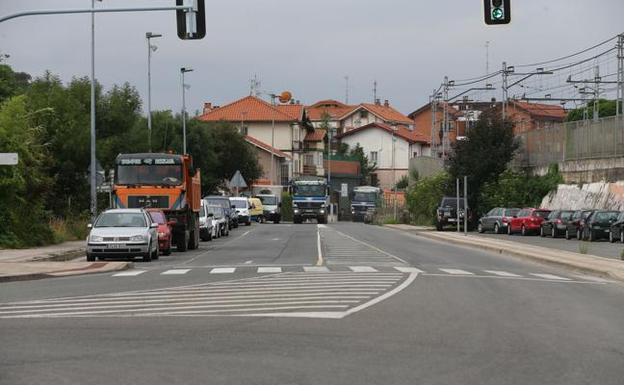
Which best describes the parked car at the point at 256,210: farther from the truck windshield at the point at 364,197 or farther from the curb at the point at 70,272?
the curb at the point at 70,272

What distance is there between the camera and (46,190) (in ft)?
114

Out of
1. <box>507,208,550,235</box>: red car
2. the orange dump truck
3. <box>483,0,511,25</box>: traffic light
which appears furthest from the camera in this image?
<box>507,208,550,235</box>: red car

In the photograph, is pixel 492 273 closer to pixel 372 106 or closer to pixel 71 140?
pixel 71 140

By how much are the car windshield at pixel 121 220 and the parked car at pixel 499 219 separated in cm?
3069

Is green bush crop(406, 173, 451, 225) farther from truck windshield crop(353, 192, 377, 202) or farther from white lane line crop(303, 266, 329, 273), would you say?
white lane line crop(303, 266, 329, 273)

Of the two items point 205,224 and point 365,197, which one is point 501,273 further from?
point 365,197

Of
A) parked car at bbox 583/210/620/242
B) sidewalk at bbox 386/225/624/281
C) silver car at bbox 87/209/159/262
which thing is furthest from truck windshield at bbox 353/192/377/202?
silver car at bbox 87/209/159/262

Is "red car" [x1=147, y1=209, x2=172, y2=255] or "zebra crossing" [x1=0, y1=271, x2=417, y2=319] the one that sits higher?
"red car" [x1=147, y1=209, x2=172, y2=255]

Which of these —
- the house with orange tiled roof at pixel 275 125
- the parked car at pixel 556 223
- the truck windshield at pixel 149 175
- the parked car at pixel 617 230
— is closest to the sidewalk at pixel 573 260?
the parked car at pixel 617 230

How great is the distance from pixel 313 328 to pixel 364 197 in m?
82.0

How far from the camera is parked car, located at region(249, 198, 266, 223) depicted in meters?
75.6

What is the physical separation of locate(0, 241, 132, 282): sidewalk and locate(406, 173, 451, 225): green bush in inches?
1619

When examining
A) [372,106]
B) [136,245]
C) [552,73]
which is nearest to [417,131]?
[372,106]

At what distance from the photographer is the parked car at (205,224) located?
43.9 meters
